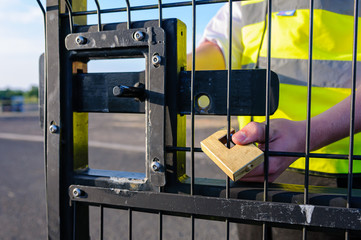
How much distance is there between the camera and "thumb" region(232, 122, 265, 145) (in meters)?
0.84

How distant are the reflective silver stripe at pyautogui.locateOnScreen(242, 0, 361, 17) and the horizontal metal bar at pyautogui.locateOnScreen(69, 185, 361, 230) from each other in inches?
33.7

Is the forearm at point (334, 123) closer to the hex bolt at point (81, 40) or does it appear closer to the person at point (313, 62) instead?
the person at point (313, 62)

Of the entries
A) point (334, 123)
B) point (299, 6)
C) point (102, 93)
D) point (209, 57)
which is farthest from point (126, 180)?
point (299, 6)

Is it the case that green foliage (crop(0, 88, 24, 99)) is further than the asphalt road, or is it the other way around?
green foliage (crop(0, 88, 24, 99))

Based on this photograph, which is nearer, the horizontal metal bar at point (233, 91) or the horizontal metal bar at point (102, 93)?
the horizontal metal bar at point (233, 91)

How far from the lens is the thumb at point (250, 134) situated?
0.84 meters

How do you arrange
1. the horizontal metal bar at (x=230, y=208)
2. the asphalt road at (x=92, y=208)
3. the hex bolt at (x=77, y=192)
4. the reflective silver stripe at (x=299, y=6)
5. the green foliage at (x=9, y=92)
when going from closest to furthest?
the horizontal metal bar at (x=230, y=208) < the hex bolt at (x=77, y=192) < the reflective silver stripe at (x=299, y=6) < the asphalt road at (x=92, y=208) < the green foliage at (x=9, y=92)

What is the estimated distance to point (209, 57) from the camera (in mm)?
1610

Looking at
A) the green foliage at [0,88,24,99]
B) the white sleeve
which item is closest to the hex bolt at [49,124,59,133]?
the white sleeve

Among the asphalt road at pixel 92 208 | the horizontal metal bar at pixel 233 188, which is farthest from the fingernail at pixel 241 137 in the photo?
the asphalt road at pixel 92 208

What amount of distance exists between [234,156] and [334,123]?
0.33 m

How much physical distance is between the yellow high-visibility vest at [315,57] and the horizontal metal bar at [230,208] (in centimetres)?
57

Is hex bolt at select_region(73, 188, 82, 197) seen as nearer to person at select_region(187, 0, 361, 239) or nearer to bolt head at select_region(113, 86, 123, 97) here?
bolt head at select_region(113, 86, 123, 97)

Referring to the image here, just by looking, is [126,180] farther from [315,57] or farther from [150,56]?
[315,57]
